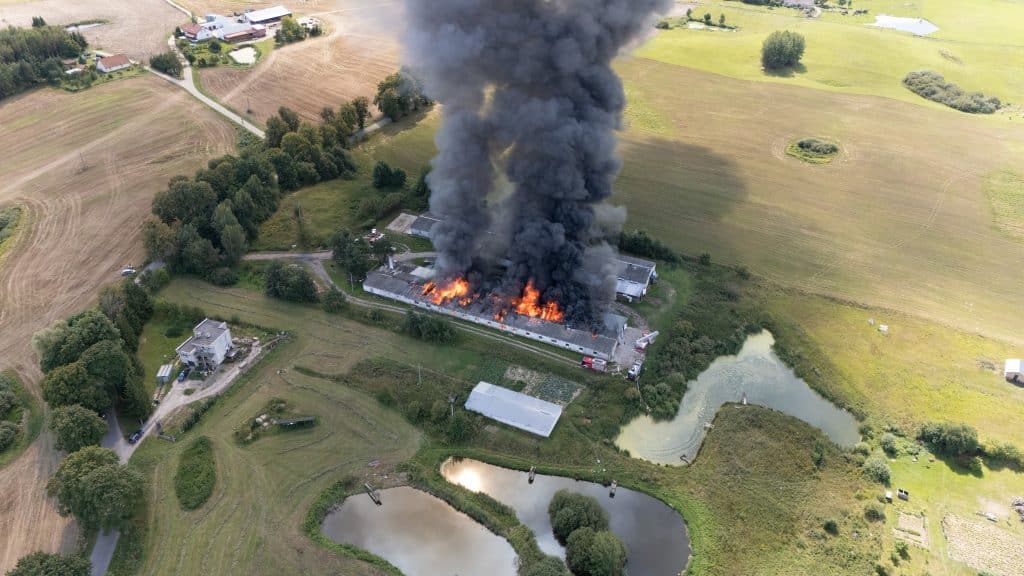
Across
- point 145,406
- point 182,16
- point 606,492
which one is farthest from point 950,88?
point 182,16

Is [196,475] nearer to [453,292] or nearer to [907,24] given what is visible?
[453,292]

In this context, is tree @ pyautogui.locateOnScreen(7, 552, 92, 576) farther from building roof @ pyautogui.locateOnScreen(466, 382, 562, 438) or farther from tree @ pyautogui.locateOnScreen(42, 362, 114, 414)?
building roof @ pyautogui.locateOnScreen(466, 382, 562, 438)

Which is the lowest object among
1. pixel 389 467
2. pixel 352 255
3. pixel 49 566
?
pixel 389 467

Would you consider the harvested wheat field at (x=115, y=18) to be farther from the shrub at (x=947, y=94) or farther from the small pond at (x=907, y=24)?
the small pond at (x=907, y=24)

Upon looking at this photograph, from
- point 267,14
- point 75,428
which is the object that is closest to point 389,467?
point 75,428

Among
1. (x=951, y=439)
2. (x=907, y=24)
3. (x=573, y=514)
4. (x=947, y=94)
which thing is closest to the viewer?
(x=573, y=514)

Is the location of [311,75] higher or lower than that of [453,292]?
higher

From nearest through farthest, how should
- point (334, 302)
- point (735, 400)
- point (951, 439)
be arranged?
point (951, 439)
point (735, 400)
point (334, 302)

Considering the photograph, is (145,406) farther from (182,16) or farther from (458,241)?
(182,16)
